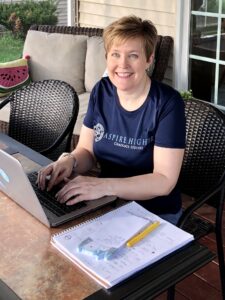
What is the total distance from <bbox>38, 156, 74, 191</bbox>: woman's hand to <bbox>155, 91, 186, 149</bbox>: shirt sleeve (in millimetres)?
320

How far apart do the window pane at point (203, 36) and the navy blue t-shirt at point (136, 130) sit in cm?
207

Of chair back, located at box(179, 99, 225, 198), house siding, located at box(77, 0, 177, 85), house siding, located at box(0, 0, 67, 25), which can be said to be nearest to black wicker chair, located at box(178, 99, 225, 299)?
chair back, located at box(179, 99, 225, 198)

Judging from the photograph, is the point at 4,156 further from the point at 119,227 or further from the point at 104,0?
the point at 104,0

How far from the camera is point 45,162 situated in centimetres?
183

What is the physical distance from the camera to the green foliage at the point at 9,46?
213 inches

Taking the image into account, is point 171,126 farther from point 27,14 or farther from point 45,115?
point 27,14

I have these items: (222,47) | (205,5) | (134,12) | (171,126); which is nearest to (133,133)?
(171,126)

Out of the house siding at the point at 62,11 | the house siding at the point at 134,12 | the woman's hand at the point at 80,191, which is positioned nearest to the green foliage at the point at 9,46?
the house siding at the point at 62,11

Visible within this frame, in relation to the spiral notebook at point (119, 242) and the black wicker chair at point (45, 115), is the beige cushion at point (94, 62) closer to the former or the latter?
the black wicker chair at point (45, 115)

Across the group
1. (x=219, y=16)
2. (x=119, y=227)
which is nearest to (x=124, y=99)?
(x=119, y=227)

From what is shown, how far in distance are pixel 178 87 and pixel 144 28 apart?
2.44m

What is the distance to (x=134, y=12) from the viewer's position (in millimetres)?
4320

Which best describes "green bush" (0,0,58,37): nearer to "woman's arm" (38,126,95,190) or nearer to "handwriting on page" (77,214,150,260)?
"woman's arm" (38,126,95,190)

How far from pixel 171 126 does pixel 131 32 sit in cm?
34
